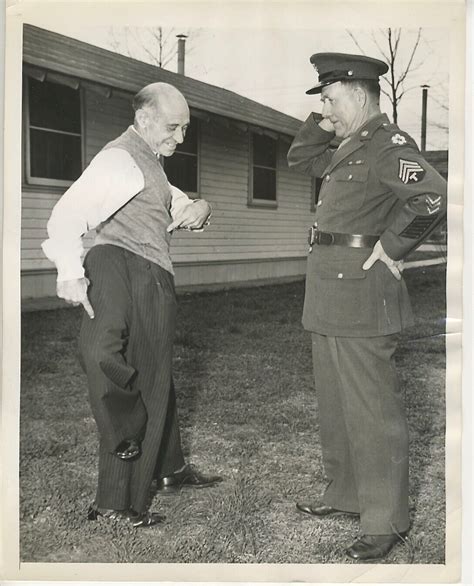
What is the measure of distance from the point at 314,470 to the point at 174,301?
2.78ft

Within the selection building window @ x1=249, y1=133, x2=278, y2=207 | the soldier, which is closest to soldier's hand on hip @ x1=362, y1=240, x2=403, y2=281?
the soldier

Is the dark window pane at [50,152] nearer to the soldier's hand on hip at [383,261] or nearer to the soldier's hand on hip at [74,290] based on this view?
the soldier's hand on hip at [74,290]

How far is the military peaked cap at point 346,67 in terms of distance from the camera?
6.56 ft

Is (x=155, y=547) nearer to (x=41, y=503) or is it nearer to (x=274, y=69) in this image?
(x=41, y=503)

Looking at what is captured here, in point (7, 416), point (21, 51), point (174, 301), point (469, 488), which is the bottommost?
point (469, 488)

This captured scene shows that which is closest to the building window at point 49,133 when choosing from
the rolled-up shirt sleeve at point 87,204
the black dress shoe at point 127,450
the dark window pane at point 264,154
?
the rolled-up shirt sleeve at point 87,204

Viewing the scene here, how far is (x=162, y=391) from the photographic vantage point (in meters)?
2.17

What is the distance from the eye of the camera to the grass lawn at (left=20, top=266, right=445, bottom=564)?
2.08 meters

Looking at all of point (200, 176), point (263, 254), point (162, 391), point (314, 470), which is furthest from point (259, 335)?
point (162, 391)

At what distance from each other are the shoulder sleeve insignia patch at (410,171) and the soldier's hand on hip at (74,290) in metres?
0.92

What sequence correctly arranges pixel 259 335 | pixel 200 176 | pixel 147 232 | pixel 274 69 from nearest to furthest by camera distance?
1. pixel 147 232
2. pixel 274 69
3. pixel 200 176
4. pixel 259 335

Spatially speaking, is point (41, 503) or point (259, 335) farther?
point (259, 335)

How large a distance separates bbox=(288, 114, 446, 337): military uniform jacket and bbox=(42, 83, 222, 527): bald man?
1.34 ft

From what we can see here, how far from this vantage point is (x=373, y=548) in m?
2.02
